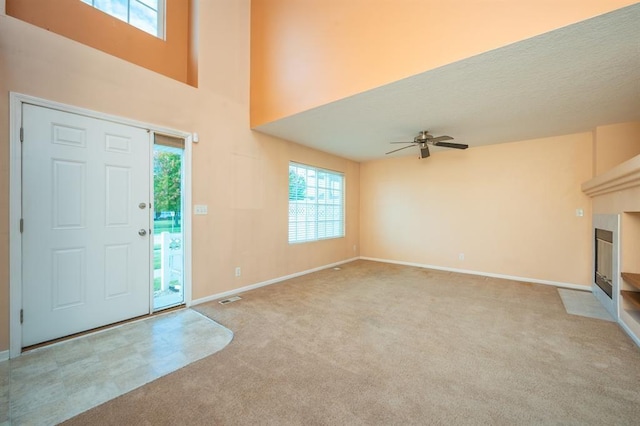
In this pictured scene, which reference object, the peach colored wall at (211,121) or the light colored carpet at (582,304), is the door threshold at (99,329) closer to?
the peach colored wall at (211,121)

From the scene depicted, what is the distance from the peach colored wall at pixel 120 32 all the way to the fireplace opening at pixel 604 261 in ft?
18.6

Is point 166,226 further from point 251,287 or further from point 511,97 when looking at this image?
point 511,97

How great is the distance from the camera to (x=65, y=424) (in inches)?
58.2

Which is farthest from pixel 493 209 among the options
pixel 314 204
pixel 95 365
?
pixel 95 365

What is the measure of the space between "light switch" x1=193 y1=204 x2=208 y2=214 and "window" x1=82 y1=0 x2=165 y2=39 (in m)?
2.30

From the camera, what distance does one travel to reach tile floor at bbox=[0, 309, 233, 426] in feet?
5.33

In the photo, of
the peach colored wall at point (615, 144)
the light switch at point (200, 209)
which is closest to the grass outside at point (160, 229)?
the light switch at point (200, 209)

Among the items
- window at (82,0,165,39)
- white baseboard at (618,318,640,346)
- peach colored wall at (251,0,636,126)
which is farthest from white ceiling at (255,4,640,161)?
white baseboard at (618,318,640,346)

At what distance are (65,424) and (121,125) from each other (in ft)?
8.43

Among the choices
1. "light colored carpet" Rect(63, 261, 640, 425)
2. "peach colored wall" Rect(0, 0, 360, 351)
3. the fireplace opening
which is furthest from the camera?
the fireplace opening

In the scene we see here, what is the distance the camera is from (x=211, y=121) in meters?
3.50

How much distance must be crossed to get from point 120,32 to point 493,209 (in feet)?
20.6

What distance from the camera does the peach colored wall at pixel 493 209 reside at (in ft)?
13.8

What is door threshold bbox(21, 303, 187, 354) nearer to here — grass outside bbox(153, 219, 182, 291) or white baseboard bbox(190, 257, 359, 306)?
white baseboard bbox(190, 257, 359, 306)
